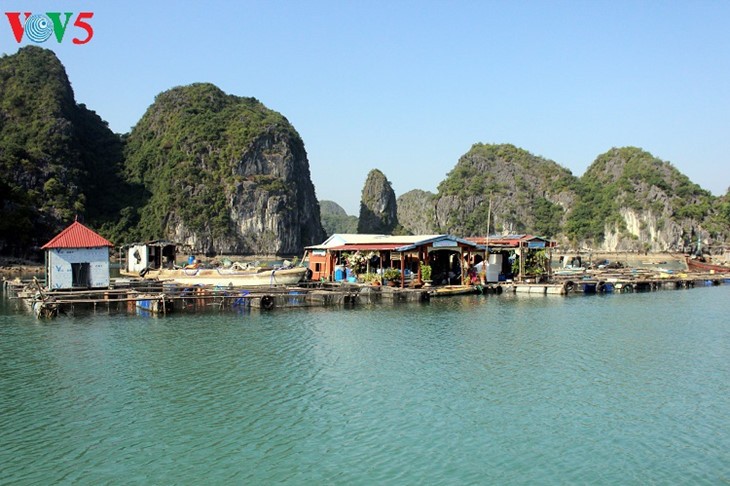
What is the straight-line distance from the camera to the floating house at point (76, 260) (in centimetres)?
3275

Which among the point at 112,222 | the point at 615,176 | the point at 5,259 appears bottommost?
the point at 5,259

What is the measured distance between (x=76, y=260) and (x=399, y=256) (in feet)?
62.5

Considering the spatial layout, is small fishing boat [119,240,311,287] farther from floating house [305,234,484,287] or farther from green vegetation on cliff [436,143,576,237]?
green vegetation on cliff [436,143,576,237]

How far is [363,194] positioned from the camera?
644 feet

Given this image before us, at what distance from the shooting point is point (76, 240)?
32.9 m

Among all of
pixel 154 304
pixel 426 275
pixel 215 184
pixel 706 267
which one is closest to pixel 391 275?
pixel 426 275

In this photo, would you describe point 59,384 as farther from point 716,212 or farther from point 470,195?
point 470,195

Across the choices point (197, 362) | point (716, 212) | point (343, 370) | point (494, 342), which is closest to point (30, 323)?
point (197, 362)

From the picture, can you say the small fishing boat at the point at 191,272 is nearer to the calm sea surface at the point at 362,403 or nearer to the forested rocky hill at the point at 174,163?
the calm sea surface at the point at 362,403

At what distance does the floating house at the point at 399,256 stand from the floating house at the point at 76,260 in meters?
14.0

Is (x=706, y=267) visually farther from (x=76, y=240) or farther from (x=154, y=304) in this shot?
(x=76, y=240)

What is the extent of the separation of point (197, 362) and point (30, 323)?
1275 centimetres

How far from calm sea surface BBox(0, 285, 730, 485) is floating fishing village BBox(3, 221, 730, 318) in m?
4.80

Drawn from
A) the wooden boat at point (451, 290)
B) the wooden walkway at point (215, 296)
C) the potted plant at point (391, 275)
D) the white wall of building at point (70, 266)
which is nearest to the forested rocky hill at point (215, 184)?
the white wall of building at point (70, 266)
